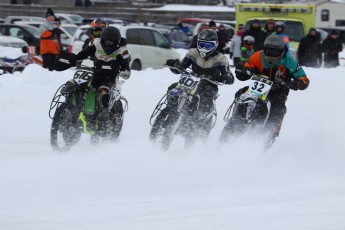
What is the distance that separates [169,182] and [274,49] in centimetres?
302

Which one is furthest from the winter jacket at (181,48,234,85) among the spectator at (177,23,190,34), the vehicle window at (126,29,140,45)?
the spectator at (177,23,190,34)

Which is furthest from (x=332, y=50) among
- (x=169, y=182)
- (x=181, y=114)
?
(x=169, y=182)

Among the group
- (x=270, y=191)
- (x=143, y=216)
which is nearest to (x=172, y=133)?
(x=270, y=191)

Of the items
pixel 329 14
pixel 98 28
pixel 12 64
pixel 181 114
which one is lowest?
pixel 181 114

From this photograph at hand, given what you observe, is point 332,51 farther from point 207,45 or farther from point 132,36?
point 207,45

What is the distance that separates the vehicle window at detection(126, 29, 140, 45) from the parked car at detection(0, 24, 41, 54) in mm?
5114

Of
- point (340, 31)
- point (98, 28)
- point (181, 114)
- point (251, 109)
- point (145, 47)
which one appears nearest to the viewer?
point (251, 109)

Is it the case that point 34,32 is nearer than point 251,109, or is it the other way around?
point 251,109

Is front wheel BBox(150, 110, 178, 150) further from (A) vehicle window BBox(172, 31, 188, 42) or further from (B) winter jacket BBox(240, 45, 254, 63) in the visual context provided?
(A) vehicle window BBox(172, 31, 188, 42)

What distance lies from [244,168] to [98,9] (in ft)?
150

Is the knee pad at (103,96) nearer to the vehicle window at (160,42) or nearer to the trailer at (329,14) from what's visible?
the vehicle window at (160,42)

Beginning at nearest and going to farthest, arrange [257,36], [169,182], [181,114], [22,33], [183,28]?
[169,182], [181,114], [257,36], [22,33], [183,28]

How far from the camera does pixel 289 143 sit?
13375 millimetres

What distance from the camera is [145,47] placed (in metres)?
23.7
